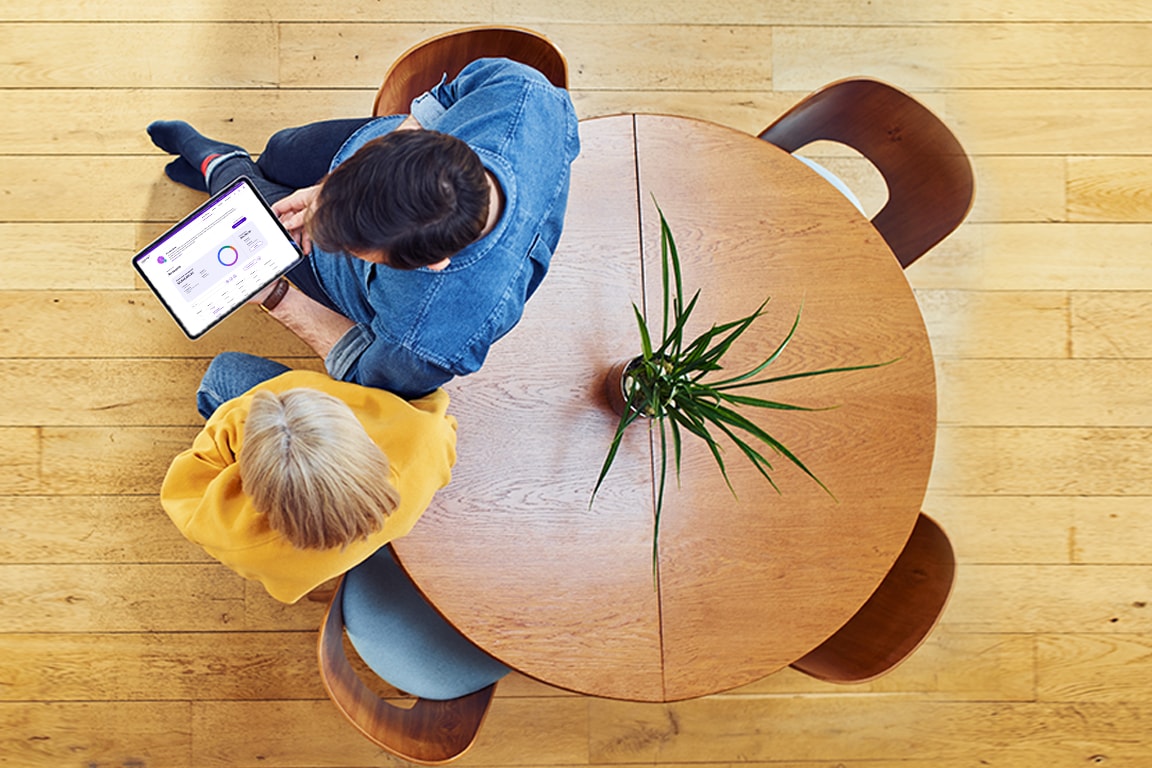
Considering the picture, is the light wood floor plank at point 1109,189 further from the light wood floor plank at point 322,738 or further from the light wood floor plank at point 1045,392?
the light wood floor plank at point 322,738

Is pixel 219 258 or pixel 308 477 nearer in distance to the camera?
pixel 308 477

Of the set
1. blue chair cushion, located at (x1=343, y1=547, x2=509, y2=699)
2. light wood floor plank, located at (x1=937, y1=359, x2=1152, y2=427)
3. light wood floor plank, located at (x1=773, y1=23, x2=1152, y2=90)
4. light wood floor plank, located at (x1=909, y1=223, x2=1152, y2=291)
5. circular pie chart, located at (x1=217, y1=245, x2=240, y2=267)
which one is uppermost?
light wood floor plank, located at (x1=773, y1=23, x2=1152, y2=90)

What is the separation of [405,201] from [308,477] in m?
0.37

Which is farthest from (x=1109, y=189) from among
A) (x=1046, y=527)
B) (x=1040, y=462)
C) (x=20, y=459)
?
(x=20, y=459)

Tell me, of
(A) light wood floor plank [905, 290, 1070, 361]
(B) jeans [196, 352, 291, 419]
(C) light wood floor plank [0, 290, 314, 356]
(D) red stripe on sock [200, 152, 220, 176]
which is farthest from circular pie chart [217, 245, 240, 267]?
(A) light wood floor plank [905, 290, 1070, 361]

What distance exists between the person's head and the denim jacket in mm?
110

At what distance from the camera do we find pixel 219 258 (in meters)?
1.37

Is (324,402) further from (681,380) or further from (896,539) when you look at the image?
(896,539)

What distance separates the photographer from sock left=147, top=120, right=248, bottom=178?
1.85 metres

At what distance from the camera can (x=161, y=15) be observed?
203 centimetres

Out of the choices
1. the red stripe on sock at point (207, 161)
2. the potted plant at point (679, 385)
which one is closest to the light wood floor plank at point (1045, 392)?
the potted plant at point (679, 385)

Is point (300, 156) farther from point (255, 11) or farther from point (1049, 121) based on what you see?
point (1049, 121)

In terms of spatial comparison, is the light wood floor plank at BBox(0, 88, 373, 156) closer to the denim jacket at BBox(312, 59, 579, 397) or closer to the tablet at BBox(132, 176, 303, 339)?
the tablet at BBox(132, 176, 303, 339)

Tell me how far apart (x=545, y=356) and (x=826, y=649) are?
0.84 metres
